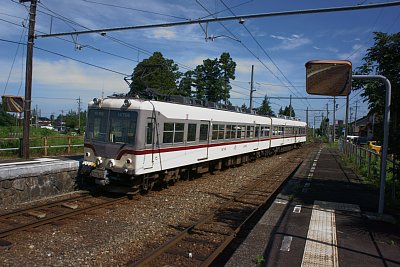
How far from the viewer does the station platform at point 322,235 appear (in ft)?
18.2

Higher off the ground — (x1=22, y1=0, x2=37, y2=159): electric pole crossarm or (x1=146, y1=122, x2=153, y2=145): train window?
(x1=22, y1=0, x2=37, y2=159): electric pole crossarm

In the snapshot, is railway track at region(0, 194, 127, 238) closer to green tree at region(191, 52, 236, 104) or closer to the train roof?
the train roof

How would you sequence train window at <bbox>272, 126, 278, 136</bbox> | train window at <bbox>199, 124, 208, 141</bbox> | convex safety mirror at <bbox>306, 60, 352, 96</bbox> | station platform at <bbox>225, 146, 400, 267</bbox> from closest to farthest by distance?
station platform at <bbox>225, 146, 400, 267</bbox> → convex safety mirror at <bbox>306, 60, 352, 96</bbox> → train window at <bbox>199, 124, 208, 141</bbox> → train window at <bbox>272, 126, 278, 136</bbox>

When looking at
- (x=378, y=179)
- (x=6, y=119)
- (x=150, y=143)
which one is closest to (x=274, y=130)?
(x=378, y=179)

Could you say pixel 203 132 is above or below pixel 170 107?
below

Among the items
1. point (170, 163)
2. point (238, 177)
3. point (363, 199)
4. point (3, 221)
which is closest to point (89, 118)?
point (170, 163)

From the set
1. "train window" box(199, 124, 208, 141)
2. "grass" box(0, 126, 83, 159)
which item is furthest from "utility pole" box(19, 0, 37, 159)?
"train window" box(199, 124, 208, 141)

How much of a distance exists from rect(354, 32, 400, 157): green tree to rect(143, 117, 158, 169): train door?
5920 mm

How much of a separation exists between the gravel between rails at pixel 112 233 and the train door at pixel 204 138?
2.85m

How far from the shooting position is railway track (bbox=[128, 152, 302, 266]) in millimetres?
6125

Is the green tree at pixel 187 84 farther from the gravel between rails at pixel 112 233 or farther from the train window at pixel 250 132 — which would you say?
the gravel between rails at pixel 112 233

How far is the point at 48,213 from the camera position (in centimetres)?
866

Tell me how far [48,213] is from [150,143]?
344 centimetres

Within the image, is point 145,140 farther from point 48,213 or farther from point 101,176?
point 48,213
